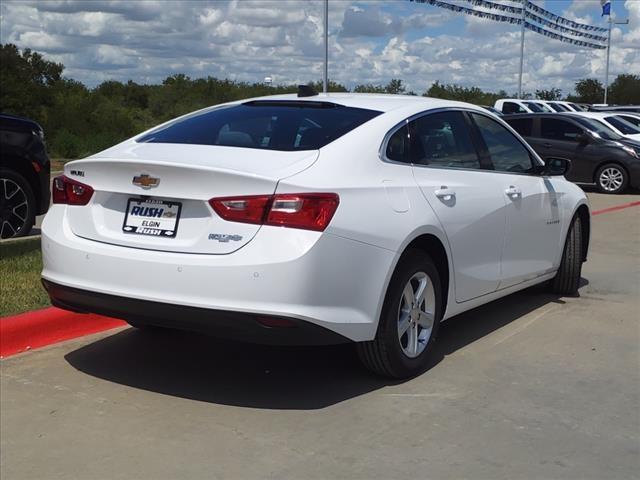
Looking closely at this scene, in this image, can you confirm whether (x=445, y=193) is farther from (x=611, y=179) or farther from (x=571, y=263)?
(x=611, y=179)

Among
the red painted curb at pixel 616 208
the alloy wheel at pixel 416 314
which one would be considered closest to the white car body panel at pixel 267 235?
the alloy wheel at pixel 416 314

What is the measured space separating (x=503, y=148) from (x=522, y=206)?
479 millimetres

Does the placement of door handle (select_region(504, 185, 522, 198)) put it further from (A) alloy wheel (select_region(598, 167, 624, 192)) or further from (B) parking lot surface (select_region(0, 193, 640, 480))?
(A) alloy wheel (select_region(598, 167, 624, 192))

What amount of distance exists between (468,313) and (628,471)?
2.95 metres

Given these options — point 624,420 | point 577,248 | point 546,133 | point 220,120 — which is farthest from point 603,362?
point 546,133

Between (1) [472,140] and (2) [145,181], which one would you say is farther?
(1) [472,140]

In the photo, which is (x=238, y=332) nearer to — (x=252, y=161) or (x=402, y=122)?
(x=252, y=161)

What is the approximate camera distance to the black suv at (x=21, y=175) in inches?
358

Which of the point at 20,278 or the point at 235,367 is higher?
the point at 20,278

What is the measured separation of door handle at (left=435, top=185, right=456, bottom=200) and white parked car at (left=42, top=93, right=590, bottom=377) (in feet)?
0.05

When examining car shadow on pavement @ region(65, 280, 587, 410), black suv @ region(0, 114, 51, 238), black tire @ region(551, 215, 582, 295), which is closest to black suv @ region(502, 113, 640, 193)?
black tire @ region(551, 215, 582, 295)

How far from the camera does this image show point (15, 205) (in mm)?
9219

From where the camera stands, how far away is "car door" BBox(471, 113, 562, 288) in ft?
19.6

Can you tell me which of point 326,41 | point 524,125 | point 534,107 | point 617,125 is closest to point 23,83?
point 326,41
